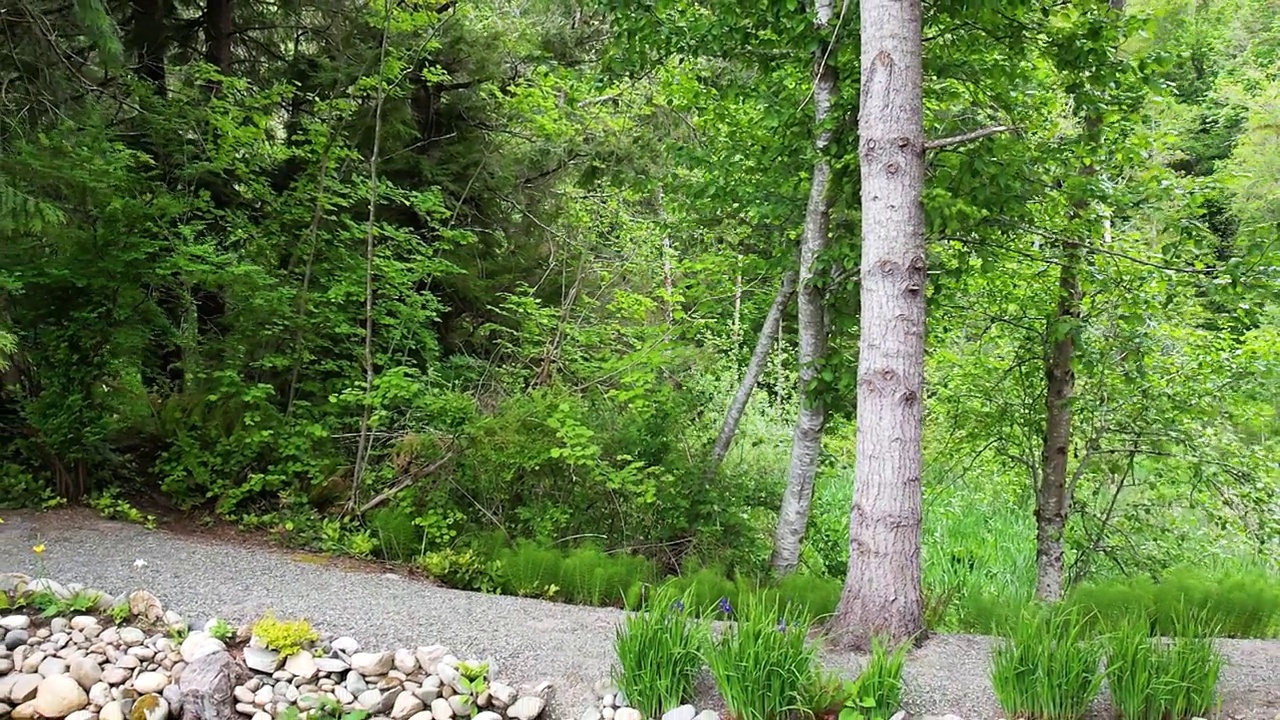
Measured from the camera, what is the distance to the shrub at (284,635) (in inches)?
115

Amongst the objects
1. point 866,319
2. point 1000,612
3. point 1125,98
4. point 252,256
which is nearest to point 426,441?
point 252,256

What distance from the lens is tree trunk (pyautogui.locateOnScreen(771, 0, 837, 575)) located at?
13.5 feet

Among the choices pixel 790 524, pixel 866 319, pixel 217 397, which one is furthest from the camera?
pixel 217 397

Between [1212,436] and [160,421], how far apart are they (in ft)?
23.0

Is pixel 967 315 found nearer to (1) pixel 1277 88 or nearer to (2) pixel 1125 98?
(2) pixel 1125 98

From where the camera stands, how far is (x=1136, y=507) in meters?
5.07

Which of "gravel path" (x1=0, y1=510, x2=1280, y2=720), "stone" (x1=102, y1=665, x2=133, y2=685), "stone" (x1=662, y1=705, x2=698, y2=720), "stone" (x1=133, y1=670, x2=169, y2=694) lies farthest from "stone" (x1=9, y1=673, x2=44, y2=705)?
"stone" (x1=662, y1=705, x2=698, y2=720)

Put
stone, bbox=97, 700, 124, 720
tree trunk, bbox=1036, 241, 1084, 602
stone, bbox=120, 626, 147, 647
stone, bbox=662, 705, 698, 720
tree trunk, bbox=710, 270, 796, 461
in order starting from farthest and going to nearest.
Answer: tree trunk, bbox=710, 270, 796, 461, tree trunk, bbox=1036, 241, 1084, 602, stone, bbox=120, 626, 147, 647, stone, bbox=97, 700, 124, 720, stone, bbox=662, 705, 698, 720

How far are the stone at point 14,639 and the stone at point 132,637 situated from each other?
383 millimetres

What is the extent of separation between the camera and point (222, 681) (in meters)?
2.80

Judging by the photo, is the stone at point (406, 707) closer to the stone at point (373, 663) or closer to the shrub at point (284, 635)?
the stone at point (373, 663)

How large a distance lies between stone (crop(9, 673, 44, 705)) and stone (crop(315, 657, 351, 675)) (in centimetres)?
110

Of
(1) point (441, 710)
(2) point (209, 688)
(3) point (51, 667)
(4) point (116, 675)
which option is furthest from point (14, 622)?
(1) point (441, 710)

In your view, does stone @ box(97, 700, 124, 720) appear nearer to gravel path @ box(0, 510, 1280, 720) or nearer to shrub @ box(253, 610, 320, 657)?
gravel path @ box(0, 510, 1280, 720)
